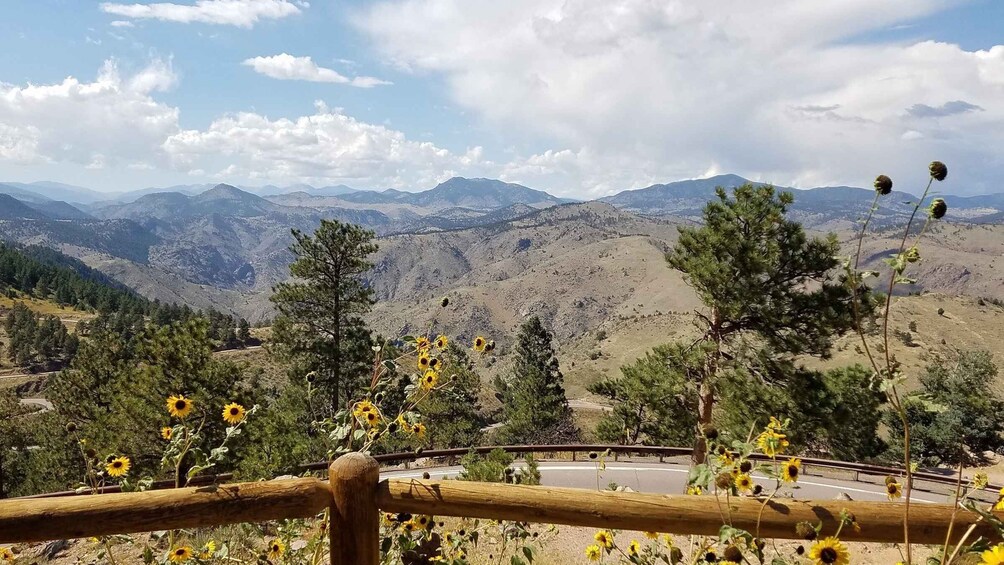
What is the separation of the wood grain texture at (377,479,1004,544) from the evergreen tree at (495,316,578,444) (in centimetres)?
2711

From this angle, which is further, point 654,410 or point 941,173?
point 654,410

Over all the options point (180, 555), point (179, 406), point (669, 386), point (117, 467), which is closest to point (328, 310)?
point (669, 386)

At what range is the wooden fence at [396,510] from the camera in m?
1.77

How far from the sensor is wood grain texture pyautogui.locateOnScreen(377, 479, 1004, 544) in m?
1.80

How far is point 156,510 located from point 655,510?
168cm

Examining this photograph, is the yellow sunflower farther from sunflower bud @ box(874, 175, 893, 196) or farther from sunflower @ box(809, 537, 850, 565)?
sunflower bud @ box(874, 175, 893, 196)

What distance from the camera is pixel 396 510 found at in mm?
1872

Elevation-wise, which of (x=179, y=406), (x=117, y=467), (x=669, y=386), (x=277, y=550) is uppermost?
(x=179, y=406)

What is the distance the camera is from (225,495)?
182 centimetres

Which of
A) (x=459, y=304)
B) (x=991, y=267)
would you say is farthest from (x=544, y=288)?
(x=991, y=267)

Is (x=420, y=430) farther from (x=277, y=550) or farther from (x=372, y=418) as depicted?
(x=277, y=550)

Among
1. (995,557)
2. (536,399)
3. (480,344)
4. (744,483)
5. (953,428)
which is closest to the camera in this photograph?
(995,557)

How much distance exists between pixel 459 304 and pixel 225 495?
161 metres

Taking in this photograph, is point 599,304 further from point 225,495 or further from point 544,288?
point 225,495
